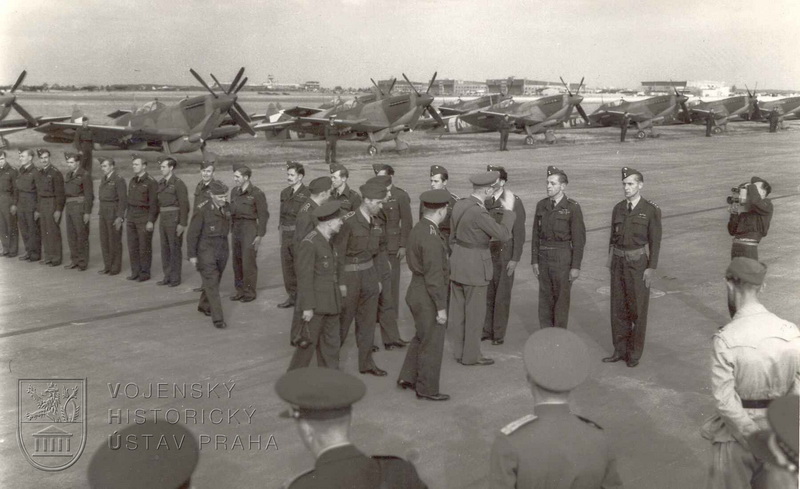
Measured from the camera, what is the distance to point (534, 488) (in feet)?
8.64

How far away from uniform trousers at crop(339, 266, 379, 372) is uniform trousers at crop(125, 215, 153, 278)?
471 cm

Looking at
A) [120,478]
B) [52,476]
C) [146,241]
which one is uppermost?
[120,478]

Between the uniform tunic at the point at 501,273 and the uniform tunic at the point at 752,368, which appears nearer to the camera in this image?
the uniform tunic at the point at 752,368

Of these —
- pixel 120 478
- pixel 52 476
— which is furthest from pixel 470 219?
pixel 120 478

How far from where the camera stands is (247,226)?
9508mm

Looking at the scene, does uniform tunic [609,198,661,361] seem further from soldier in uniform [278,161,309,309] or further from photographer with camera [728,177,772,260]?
soldier in uniform [278,161,309,309]

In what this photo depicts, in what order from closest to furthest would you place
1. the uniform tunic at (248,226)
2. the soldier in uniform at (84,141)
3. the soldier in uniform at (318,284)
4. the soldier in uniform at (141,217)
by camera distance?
the soldier in uniform at (318,284), the uniform tunic at (248,226), the soldier in uniform at (141,217), the soldier in uniform at (84,141)

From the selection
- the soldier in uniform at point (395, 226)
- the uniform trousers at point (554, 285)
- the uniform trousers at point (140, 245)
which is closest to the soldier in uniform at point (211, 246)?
the soldier in uniform at point (395, 226)

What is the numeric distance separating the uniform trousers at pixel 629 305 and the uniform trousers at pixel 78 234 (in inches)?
311

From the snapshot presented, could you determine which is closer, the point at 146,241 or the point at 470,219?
the point at 470,219

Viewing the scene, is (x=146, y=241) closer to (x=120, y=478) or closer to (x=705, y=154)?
(x=120, y=478)

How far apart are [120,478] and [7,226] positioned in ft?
38.4

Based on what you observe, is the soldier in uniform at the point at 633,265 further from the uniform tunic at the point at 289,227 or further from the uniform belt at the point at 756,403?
the uniform tunic at the point at 289,227

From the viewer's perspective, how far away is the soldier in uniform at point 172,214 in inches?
396
